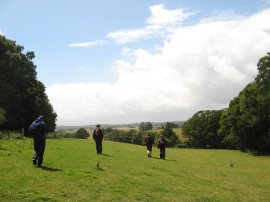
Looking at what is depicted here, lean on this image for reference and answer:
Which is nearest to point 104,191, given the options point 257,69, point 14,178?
point 14,178

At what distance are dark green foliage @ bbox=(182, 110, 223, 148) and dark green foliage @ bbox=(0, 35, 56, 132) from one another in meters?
42.8

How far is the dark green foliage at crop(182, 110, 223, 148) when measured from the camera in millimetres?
102562

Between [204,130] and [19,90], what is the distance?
53608 mm

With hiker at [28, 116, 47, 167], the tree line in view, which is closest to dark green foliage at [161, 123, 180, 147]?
the tree line

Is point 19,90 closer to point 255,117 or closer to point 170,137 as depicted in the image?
point 255,117

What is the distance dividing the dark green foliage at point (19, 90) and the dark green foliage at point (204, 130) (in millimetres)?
42821

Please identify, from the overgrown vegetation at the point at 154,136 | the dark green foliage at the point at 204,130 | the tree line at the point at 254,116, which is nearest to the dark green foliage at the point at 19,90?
the tree line at the point at 254,116

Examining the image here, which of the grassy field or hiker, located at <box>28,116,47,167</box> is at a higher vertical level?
hiker, located at <box>28,116,47,167</box>

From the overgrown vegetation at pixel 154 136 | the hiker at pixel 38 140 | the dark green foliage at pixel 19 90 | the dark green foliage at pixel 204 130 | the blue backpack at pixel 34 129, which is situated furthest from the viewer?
the overgrown vegetation at pixel 154 136

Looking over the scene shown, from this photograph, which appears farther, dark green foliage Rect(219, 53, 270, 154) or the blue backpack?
dark green foliage Rect(219, 53, 270, 154)

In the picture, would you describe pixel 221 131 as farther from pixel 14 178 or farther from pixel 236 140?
pixel 14 178

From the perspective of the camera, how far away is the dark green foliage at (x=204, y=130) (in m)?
103

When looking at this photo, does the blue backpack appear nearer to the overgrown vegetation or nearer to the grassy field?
the grassy field

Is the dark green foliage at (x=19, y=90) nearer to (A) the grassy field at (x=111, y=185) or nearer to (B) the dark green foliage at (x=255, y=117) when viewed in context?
(B) the dark green foliage at (x=255, y=117)
